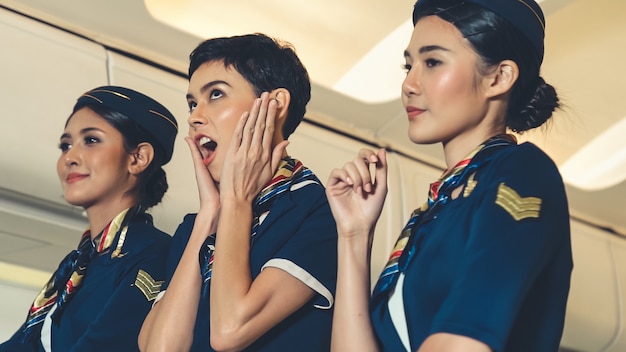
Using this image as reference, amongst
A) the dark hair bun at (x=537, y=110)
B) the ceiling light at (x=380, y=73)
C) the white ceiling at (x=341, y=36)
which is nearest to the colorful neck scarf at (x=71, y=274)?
the white ceiling at (x=341, y=36)

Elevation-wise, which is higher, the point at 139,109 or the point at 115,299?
the point at 139,109

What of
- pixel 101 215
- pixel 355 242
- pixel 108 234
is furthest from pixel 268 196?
pixel 101 215

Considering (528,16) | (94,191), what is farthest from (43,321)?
(528,16)

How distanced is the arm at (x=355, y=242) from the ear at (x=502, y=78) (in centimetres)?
23

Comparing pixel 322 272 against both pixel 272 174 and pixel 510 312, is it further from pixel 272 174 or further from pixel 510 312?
pixel 510 312

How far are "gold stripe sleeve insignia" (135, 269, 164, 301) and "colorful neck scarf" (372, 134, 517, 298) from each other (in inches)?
35.7

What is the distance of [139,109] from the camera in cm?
272

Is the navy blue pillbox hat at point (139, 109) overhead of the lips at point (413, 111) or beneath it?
overhead

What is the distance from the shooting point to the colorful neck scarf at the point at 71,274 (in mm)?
2449

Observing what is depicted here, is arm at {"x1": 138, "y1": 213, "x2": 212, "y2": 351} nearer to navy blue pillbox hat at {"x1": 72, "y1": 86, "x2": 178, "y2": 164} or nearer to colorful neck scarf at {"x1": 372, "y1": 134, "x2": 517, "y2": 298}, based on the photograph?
colorful neck scarf at {"x1": 372, "y1": 134, "x2": 517, "y2": 298}

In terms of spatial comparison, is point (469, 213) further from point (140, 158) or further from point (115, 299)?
point (140, 158)

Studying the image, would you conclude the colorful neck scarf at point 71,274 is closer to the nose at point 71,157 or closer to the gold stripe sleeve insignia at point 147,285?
the gold stripe sleeve insignia at point 147,285

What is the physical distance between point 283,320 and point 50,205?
1.70 metres

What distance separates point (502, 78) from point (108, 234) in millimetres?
1266
